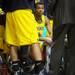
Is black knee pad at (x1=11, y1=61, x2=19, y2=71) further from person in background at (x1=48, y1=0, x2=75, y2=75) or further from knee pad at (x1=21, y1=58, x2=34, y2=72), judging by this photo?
person in background at (x1=48, y1=0, x2=75, y2=75)

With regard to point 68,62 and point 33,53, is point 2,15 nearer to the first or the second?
point 33,53

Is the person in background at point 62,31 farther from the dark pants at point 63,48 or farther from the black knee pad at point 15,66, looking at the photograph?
the black knee pad at point 15,66

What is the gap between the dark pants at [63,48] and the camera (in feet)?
9.70

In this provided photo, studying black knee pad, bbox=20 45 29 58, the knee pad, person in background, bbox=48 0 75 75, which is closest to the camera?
person in background, bbox=48 0 75 75

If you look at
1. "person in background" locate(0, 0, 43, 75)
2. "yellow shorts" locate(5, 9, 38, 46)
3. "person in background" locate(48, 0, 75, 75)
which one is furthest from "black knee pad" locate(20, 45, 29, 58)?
"person in background" locate(48, 0, 75, 75)

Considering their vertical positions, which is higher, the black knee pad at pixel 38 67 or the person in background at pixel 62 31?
the person in background at pixel 62 31

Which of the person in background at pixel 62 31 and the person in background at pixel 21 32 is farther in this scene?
the person in background at pixel 21 32

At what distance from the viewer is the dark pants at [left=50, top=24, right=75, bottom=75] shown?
296 cm

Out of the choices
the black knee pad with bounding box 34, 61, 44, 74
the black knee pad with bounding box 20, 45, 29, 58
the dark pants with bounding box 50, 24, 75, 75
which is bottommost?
the black knee pad with bounding box 34, 61, 44, 74

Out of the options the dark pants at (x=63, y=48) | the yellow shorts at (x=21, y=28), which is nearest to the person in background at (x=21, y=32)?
the yellow shorts at (x=21, y=28)

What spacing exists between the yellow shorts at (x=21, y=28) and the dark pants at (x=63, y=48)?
1.57 metres

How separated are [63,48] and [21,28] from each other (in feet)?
5.34

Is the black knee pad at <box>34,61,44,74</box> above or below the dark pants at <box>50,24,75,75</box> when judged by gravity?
below

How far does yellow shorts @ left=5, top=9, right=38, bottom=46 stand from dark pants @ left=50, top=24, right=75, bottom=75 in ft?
5.14
